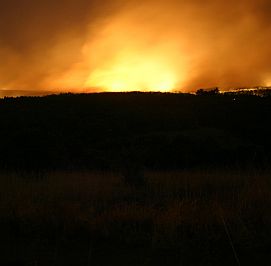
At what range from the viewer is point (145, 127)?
128 ft

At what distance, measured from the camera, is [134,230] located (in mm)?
7836

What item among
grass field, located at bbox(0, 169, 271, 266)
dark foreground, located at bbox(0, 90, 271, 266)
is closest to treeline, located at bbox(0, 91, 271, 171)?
dark foreground, located at bbox(0, 90, 271, 266)

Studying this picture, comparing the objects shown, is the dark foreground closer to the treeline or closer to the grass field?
the grass field

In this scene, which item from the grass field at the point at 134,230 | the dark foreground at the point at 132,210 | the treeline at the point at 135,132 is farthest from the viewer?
the treeline at the point at 135,132

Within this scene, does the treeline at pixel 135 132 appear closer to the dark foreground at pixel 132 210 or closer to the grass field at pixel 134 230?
the dark foreground at pixel 132 210

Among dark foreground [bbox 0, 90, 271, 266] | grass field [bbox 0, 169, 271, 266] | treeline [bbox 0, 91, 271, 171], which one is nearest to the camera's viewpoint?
grass field [bbox 0, 169, 271, 266]

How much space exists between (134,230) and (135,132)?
94.7 feet

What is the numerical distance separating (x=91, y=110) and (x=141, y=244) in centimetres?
3950

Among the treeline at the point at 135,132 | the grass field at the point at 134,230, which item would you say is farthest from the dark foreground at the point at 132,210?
the treeline at the point at 135,132

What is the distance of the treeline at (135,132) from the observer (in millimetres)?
22750

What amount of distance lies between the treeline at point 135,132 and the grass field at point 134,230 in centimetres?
448

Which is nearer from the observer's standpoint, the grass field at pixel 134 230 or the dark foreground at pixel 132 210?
the grass field at pixel 134 230

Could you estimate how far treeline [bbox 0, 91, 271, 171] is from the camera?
22.8 m

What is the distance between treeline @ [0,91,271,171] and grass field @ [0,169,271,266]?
4.48 metres
